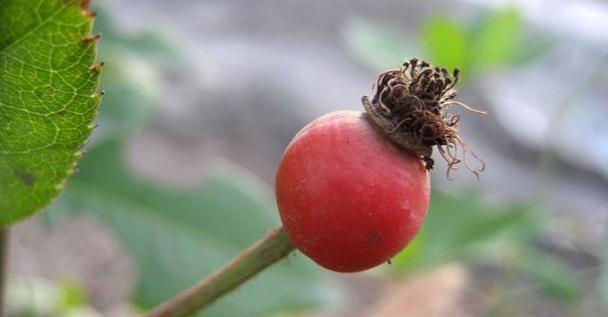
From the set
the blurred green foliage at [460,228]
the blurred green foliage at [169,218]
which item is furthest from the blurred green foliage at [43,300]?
the blurred green foliage at [460,228]

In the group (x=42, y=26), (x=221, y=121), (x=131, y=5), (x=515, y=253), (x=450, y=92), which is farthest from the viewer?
(x=131, y=5)

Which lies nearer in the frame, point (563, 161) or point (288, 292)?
point (288, 292)

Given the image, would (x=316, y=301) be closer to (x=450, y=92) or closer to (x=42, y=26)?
(x=450, y=92)

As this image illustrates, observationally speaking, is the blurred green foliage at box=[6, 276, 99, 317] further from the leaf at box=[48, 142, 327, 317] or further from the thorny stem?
the thorny stem

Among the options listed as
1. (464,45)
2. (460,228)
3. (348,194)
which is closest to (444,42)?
(464,45)

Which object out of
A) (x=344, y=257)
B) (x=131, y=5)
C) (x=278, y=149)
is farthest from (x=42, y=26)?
(x=131, y=5)

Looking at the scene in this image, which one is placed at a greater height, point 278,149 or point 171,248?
point 171,248

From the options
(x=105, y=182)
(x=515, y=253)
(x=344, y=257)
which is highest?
(x=344, y=257)
